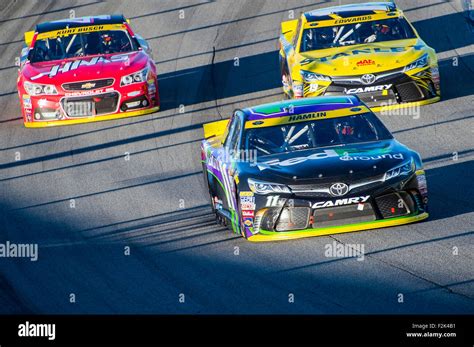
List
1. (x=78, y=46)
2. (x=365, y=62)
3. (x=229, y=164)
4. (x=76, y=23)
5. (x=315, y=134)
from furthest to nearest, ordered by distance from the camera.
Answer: (x=76, y=23), (x=78, y=46), (x=365, y=62), (x=315, y=134), (x=229, y=164)

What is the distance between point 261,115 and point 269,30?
14.1 metres

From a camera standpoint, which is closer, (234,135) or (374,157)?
(374,157)

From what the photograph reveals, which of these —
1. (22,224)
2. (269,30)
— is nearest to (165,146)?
(22,224)

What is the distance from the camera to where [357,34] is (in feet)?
66.8

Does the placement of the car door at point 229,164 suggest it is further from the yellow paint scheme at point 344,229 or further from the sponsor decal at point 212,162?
the yellow paint scheme at point 344,229

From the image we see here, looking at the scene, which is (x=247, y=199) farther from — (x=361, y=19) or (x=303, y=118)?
(x=361, y=19)

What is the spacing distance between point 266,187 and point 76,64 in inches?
376

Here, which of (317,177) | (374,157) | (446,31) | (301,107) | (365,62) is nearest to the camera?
(317,177)

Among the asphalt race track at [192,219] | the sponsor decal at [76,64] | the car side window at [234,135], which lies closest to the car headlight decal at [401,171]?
the asphalt race track at [192,219]

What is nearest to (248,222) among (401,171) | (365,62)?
(401,171)

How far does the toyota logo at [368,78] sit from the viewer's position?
1912cm

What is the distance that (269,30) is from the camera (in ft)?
92.0

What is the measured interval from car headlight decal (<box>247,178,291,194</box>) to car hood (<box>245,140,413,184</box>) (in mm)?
59
